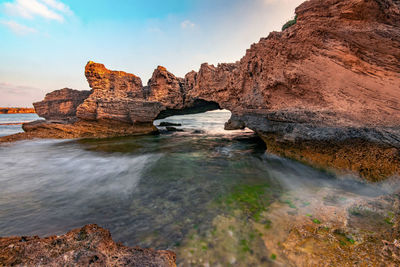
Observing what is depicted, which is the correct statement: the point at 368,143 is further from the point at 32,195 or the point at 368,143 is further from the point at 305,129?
the point at 32,195

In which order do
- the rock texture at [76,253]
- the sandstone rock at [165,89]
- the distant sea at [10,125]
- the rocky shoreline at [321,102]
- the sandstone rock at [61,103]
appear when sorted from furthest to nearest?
the distant sea at [10,125], the sandstone rock at [61,103], the sandstone rock at [165,89], the rocky shoreline at [321,102], the rock texture at [76,253]

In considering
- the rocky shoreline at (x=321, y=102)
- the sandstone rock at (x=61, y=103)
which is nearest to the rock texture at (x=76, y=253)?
the rocky shoreline at (x=321, y=102)

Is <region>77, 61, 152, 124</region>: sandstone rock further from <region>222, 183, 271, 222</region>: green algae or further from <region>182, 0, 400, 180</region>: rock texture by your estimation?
<region>222, 183, 271, 222</region>: green algae

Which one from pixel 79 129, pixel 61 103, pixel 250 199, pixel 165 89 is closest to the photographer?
pixel 250 199

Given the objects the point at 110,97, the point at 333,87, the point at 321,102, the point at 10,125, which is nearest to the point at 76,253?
the point at 321,102

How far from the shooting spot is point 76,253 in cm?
142

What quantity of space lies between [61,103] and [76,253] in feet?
57.1

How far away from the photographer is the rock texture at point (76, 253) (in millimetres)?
1318

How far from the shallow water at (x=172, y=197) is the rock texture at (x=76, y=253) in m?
0.68

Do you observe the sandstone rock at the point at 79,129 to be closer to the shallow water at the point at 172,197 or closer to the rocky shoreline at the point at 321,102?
the shallow water at the point at 172,197

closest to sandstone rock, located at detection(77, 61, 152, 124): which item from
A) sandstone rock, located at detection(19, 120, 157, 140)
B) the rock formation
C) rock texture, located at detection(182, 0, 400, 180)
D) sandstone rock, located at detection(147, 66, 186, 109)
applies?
sandstone rock, located at detection(19, 120, 157, 140)

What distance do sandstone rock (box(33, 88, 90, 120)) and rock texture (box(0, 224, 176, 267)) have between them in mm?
16003

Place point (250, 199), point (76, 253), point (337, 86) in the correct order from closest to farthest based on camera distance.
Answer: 1. point (76, 253)
2. point (250, 199)
3. point (337, 86)

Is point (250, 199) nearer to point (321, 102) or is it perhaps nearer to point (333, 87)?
point (321, 102)
